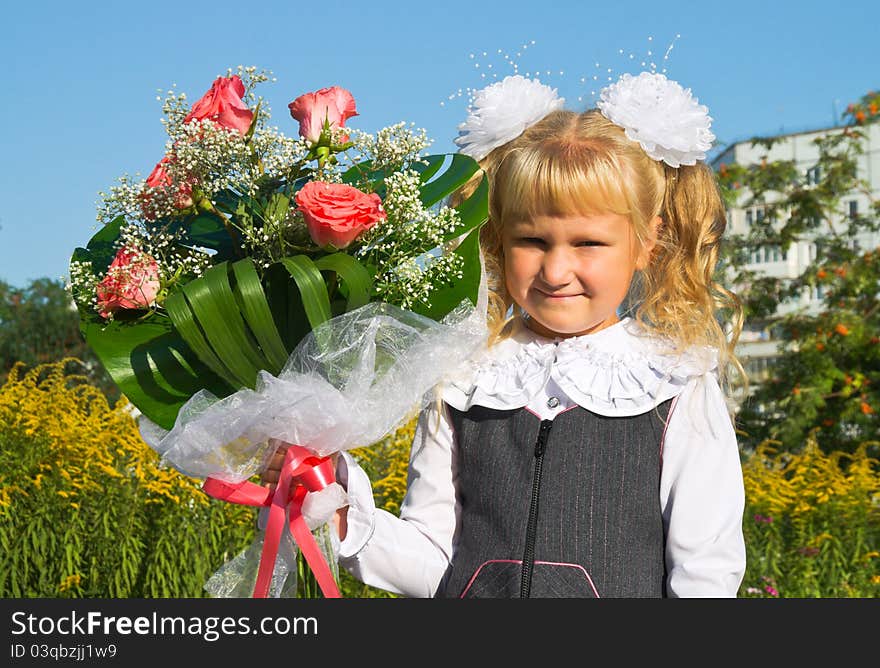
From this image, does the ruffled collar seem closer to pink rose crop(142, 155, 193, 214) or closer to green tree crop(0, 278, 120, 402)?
pink rose crop(142, 155, 193, 214)

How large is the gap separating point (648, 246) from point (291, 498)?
961 millimetres

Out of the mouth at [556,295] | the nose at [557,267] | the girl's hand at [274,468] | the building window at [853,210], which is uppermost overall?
the building window at [853,210]

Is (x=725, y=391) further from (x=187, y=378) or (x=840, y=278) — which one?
(x=840, y=278)

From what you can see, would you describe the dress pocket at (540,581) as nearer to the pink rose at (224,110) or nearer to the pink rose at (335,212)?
the pink rose at (335,212)

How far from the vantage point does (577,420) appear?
1987mm

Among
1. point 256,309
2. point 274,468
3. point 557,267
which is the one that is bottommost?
point 274,468

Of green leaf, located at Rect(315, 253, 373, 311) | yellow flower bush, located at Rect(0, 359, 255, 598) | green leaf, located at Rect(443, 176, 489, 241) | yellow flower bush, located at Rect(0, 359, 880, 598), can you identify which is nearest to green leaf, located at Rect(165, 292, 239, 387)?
green leaf, located at Rect(315, 253, 373, 311)

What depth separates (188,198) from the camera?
189 centimetres

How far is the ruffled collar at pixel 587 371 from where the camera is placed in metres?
1.99

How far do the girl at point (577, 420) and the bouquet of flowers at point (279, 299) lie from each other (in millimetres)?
123

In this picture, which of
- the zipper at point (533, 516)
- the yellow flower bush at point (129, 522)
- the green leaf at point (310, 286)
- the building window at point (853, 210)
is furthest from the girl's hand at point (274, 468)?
the building window at point (853, 210)

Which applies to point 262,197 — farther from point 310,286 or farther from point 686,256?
point 686,256

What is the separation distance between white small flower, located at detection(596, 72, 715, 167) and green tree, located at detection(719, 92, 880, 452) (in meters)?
4.92

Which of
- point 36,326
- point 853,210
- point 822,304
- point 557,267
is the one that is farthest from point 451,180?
point 36,326
